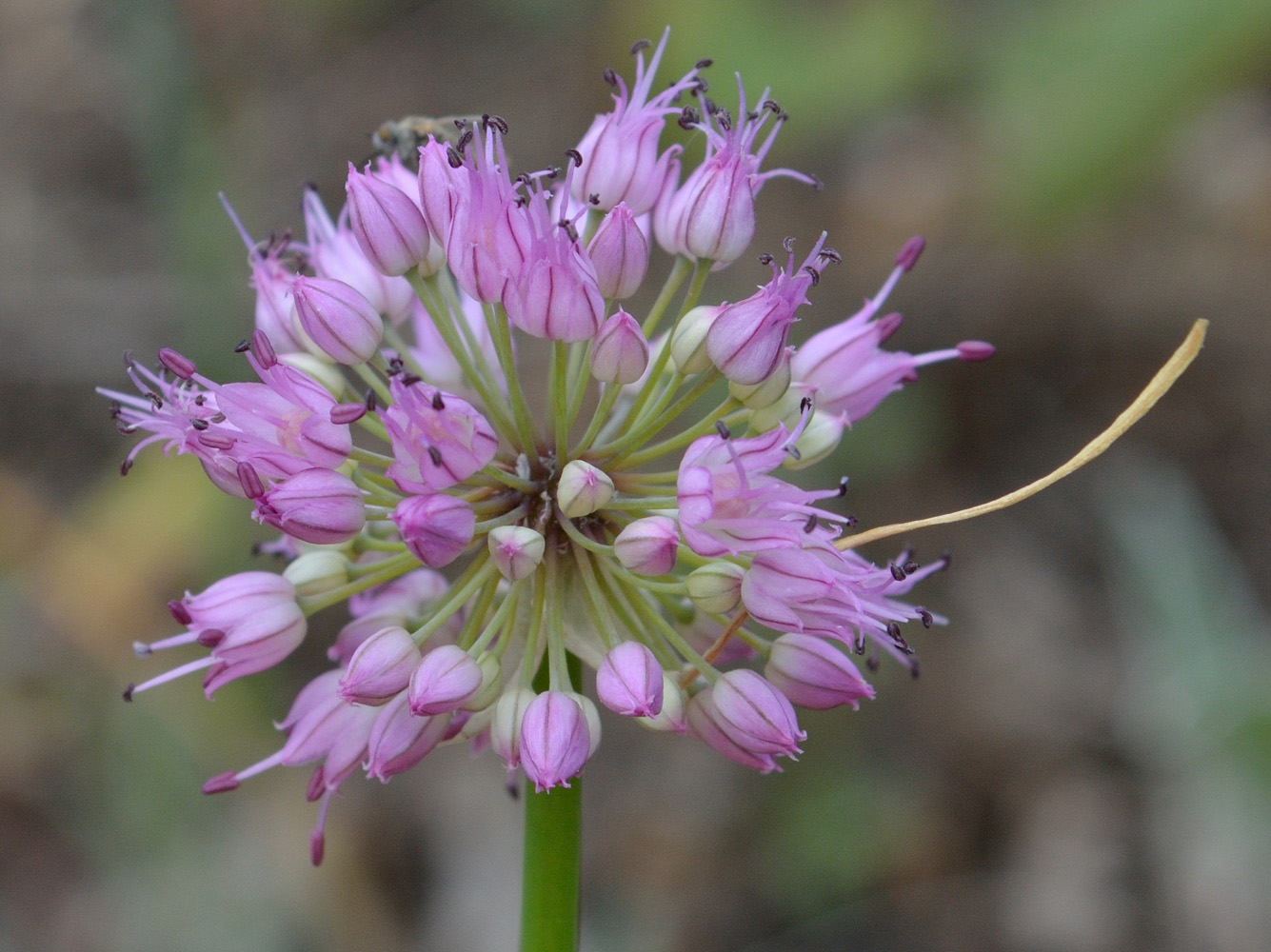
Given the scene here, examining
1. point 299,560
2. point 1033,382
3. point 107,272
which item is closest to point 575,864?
point 299,560

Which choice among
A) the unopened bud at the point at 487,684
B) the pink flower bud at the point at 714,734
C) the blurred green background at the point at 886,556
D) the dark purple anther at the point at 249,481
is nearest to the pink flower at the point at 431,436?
the dark purple anther at the point at 249,481

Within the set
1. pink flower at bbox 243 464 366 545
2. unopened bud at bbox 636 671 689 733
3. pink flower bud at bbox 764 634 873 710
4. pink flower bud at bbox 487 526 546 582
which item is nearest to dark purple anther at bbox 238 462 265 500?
pink flower at bbox 243 464 366 545

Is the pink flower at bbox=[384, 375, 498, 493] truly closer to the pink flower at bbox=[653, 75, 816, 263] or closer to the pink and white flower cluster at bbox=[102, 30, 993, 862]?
the pink and white flower cluster at bbox=[102, 30, 993, 862]

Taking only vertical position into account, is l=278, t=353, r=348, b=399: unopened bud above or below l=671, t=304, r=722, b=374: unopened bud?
above

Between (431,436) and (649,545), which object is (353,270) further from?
(649,545)

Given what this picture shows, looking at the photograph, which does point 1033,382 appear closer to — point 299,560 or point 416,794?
point 416,794

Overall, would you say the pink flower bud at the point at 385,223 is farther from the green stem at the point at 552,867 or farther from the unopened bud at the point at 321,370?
the green stem at the point at 552,867
